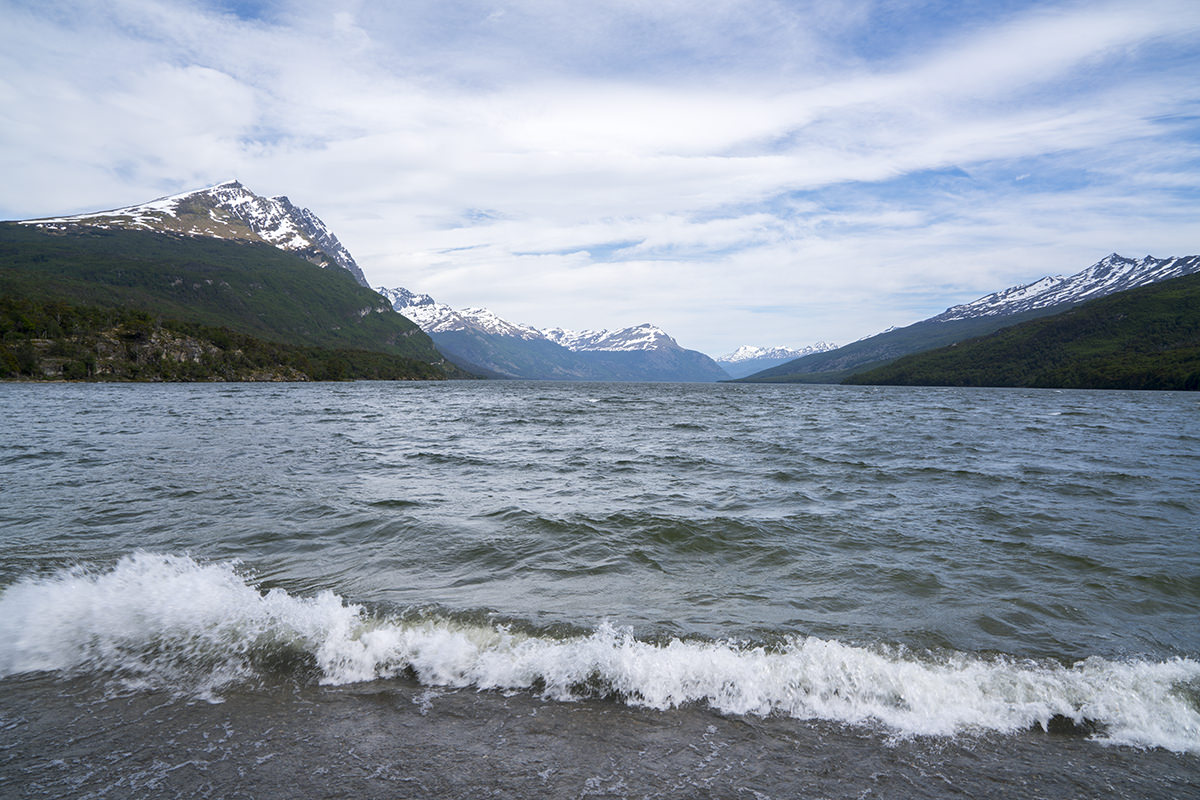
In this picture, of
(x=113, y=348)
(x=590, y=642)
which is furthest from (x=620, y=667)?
(x=113, y=348)

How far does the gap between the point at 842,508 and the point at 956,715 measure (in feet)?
36.9

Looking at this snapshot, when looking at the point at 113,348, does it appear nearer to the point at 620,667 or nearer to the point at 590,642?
the point at 590,642

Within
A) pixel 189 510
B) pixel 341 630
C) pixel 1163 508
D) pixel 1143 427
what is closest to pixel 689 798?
pixel 341 630

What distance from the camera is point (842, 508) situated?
679 inches

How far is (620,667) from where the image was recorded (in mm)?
7289

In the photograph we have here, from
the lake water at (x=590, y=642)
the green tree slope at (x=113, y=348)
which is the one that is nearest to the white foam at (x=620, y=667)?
the lake water at (x=590, y=642)

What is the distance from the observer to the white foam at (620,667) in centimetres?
659

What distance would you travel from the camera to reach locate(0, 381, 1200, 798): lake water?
5484 mm

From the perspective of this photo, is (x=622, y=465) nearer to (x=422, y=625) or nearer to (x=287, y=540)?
(x=287, y=540)

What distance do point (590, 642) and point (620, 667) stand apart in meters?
0.66

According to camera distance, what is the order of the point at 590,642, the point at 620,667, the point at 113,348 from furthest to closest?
the point at 113,348 < the point at 590,642 < the point at 620,667

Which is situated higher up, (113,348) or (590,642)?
(113,348)

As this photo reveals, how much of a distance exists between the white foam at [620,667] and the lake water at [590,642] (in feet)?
0.14

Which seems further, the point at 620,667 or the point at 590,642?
the point at 590,642
